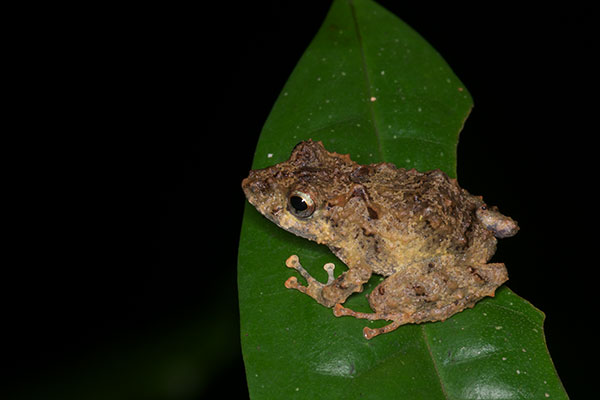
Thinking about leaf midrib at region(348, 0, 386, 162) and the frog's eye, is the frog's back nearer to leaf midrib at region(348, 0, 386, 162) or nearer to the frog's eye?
leaf midrib at region(348, 0, 386, 162)

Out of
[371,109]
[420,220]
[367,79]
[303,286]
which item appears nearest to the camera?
[303,286]

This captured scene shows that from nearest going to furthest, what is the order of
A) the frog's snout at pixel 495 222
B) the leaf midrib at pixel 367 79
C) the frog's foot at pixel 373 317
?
the frog's foot at pixel 373 317 < the frog's snout at pixel 495 222 < the leaf midrib at pixel 367 79

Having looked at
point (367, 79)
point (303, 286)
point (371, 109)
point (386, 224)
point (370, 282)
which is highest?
point (367, 79)

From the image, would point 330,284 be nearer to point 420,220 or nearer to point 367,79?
point 420,220

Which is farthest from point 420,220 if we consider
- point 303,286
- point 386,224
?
point 303,286

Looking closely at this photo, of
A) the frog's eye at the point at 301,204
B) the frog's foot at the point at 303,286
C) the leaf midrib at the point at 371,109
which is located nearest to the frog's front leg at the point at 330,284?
the frog's foot at the point at 303,286

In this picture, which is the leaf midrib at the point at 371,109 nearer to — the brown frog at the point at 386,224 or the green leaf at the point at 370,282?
the green leaf at the point at 370,282
